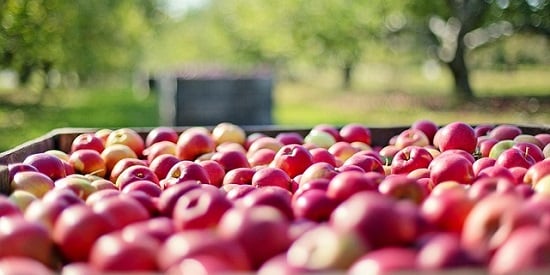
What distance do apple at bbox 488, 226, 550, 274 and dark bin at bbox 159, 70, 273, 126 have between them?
9.02 metres

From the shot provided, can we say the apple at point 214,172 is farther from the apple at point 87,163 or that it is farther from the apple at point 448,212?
the apple at point 448,212

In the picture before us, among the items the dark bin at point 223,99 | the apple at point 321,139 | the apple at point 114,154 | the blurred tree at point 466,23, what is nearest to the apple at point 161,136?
the apple at point 114,154

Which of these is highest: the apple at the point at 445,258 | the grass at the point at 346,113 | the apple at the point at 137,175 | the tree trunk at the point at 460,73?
the apple at the point at 445,258

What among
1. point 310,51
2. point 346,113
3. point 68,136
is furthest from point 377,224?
point 310,51

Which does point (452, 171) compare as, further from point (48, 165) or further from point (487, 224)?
point (48, 165)

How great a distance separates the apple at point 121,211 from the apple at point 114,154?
5.29ft

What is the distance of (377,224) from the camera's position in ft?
5.74

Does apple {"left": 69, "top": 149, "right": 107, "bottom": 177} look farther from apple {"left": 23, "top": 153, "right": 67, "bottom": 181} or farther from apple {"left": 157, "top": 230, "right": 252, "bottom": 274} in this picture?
apple {"left": 157, "top": 230, "right": 252, "bottom": 274}

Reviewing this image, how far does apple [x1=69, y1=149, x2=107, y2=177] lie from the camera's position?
11.9 feet

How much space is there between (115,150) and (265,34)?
24820 millimetres

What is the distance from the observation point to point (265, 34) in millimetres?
28375

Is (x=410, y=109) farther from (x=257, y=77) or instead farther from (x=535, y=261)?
(x=535, y=261)

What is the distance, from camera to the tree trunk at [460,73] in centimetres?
2027

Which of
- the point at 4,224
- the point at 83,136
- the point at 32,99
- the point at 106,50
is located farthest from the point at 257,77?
the point at 106,50
